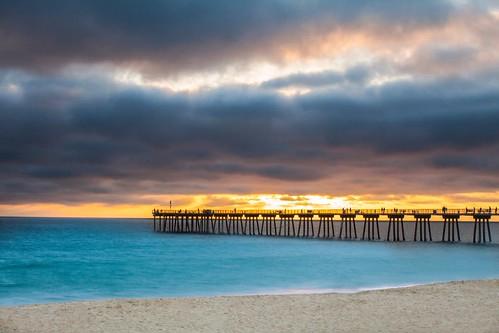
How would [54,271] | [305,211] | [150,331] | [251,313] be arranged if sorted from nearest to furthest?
1. [150,331]
2. [251,313]
3. [54,271]
4. [305,211]

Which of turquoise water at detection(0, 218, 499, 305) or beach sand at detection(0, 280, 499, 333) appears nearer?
beach sand at detection(0, 280, 499, 333)

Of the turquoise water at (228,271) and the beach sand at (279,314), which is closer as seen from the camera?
the beach sand at (279,314)

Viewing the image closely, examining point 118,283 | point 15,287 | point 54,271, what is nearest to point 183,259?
point 54,271

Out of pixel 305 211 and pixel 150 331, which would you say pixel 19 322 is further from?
pixel 305 211

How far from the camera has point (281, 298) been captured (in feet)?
70.5

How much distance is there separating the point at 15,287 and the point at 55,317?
1571 centimetres

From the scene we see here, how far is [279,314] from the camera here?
1831cm

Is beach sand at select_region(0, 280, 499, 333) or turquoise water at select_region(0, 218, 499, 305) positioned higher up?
beach sand at select_region(0, 280, 499, 333)

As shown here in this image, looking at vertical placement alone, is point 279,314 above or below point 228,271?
above

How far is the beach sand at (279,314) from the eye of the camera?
16.2m

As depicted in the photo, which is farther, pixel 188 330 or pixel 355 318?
pixel 355 318

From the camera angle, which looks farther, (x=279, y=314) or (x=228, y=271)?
(x=228, y=271)

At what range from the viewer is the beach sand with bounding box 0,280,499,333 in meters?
16.2

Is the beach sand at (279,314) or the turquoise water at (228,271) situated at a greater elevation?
the beach sand at (279,314)
